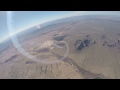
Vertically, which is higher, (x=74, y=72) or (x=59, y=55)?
(x=59, y=55)

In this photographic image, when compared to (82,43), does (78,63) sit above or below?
below

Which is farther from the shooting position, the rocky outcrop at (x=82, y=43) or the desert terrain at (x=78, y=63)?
the rocky outcrop at (x=82, y=43)

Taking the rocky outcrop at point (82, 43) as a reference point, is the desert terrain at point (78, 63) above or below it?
below

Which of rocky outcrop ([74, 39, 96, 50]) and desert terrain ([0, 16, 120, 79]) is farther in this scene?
rocky outcrop ([74, 39, 96, 50])

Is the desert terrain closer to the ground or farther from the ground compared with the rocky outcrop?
closer to the ground

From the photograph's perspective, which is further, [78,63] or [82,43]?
[82,43]
